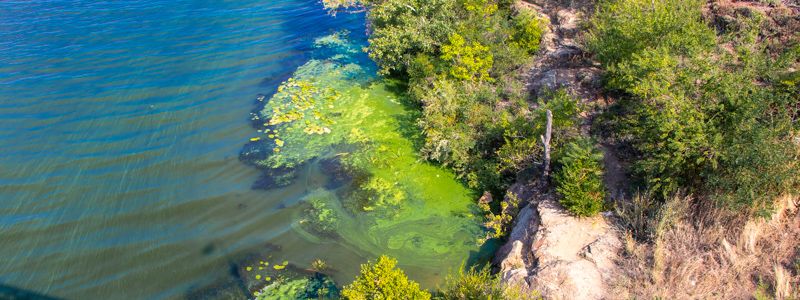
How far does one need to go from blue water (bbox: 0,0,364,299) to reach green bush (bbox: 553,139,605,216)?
616 centimetres

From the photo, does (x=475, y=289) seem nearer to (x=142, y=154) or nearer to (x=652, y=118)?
(x=652, y=118)

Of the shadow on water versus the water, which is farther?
the water

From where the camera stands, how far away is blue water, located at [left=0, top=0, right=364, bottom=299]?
14156mm

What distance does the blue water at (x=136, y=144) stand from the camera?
46.4 feet

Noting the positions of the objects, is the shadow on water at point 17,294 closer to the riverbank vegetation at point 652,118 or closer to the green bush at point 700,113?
the riverbank vegetation at point 652,118

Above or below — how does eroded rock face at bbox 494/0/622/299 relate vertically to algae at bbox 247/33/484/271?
above

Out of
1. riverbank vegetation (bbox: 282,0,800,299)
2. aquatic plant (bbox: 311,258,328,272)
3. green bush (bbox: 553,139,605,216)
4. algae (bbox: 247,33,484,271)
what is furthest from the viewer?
algae (bbox: 247,33,484,271)

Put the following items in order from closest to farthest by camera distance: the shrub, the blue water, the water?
the shrub → the water → the blue water

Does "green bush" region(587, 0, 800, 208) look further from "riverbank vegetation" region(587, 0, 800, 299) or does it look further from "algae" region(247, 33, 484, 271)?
"algae" region(247, 33, 484, 271)

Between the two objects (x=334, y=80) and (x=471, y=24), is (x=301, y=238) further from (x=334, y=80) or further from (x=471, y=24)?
Answer: (x=471, y=24)

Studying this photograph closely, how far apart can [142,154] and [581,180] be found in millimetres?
15521

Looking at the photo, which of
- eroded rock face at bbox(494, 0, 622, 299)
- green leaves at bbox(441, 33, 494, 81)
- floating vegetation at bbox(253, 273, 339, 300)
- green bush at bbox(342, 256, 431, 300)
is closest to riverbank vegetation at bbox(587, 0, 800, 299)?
eroded rock face at bbox(494, 0, 622, 299)

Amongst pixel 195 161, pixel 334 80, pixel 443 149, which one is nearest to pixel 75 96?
pixel 195 161

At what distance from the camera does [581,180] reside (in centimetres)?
1302
